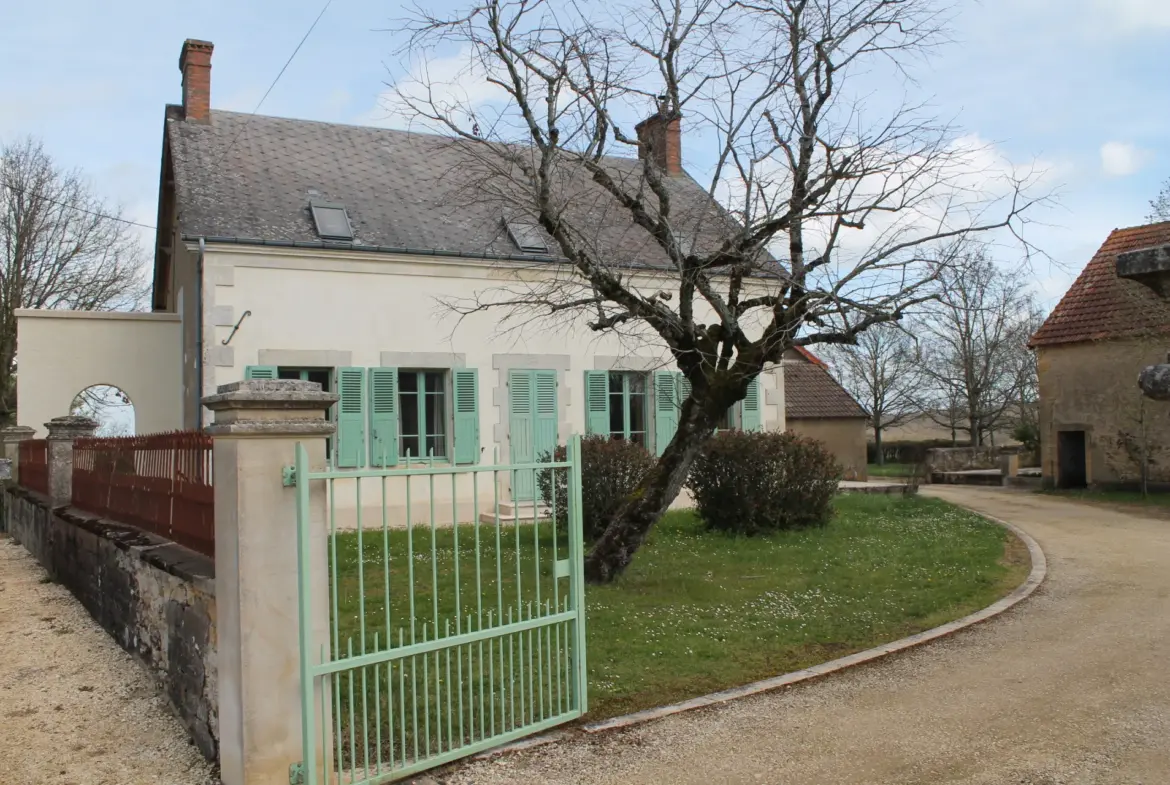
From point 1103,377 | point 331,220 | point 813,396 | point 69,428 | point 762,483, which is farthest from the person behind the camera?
point 813,396

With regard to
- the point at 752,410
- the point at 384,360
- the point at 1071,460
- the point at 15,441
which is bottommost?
the point at 1071,460

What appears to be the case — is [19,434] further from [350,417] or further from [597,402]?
[597,402]

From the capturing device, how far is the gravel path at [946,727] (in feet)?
14.5

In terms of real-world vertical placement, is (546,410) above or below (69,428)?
above

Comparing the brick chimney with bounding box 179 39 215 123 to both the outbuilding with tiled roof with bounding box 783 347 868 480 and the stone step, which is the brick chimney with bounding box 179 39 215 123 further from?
the outbuilding with tiled roof with bounding box 783 347 868 480

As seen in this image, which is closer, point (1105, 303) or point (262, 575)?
point (262, 575)

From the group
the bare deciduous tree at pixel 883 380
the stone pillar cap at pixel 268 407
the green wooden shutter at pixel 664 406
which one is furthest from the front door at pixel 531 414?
the bare deciduous tree at pixel 883 380

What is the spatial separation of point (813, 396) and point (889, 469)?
8.55 meters

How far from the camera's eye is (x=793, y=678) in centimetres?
582

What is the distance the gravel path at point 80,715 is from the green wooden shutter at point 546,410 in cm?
750

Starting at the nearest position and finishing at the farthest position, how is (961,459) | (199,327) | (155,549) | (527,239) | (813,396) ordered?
(155,549) < (199,327) < (527,239) < (813,396) < (961,459)

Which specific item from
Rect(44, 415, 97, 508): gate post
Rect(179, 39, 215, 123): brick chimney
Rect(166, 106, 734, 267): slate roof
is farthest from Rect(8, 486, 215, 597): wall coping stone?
Rect(179, 39, 215, 123): brick chimney

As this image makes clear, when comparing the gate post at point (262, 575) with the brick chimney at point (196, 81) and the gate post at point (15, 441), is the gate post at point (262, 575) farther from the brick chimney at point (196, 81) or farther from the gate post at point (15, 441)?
the brick chimney at point (196, 81)

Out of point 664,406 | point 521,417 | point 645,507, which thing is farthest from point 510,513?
point 645,507
